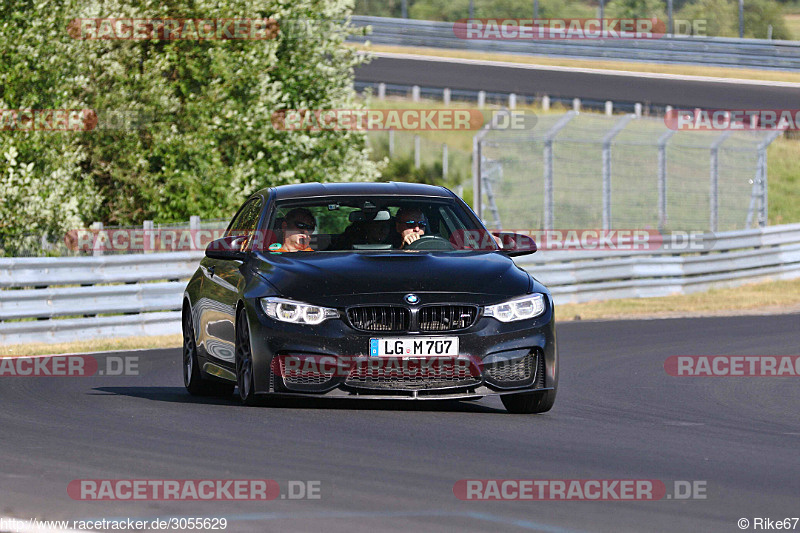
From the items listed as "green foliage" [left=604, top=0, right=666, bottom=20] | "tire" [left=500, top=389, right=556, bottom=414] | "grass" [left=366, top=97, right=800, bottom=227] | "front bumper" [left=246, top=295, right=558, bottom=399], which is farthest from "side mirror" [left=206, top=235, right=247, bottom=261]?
"green foliage" [left=604, top=0, right=666, bottom=20]

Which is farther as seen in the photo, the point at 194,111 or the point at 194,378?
the point at 194,111

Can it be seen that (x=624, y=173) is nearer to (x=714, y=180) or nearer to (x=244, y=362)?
(x=714, y=180)

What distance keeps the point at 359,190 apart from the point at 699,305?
1379 cm

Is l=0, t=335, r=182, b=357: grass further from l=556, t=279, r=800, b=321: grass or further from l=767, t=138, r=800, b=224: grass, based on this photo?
l=767, t=138, r=800, b=224: grass

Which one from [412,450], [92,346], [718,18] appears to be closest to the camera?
[412,450]

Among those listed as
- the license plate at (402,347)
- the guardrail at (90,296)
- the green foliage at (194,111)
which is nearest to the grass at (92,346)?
the guardrail at (90,296)

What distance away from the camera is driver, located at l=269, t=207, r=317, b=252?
1088cm

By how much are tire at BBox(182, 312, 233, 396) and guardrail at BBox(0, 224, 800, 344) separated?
228 inches

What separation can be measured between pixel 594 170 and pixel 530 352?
31566mm

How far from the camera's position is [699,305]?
24109 mm

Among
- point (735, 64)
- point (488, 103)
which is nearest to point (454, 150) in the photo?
point (488, 103)

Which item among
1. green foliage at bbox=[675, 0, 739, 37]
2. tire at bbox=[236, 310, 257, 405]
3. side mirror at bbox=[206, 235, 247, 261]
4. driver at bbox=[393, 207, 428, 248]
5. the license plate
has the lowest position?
green foliage at bbox=[675, 0, 739, 37]

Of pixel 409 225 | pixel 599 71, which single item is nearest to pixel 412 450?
pixel 409 225

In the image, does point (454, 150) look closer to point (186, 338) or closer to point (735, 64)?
point (735, 64)
